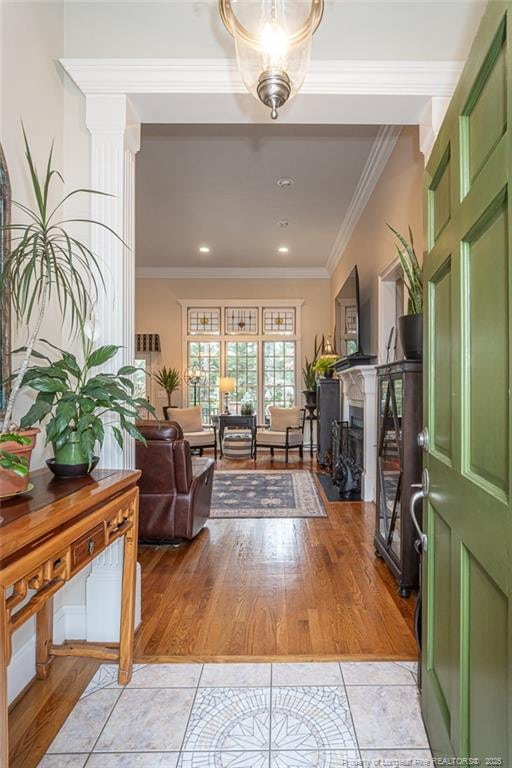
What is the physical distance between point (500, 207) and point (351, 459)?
13.6 ft

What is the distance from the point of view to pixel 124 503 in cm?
163


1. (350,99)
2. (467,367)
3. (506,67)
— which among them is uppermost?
(350,99)

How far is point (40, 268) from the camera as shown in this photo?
66.5 inches

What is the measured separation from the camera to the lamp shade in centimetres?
800

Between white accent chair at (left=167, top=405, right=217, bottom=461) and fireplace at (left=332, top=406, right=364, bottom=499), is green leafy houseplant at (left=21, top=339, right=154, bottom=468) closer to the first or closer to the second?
fireplace at (left=332, top=406, right=364, bottom=499)

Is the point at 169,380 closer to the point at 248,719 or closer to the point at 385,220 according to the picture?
the point at 385,220

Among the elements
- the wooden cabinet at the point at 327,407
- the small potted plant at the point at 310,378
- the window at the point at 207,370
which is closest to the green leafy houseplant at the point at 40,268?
the wooden cabinet at the point at 327,407

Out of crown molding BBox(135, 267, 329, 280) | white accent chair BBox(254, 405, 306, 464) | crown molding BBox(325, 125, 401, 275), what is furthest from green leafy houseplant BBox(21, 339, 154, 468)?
crown molding BBox(135, 267, 329, 280)

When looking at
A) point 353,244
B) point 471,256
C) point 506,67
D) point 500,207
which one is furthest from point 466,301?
point 353,244

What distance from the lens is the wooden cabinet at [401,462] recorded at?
2400mm

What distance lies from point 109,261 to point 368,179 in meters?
3.53

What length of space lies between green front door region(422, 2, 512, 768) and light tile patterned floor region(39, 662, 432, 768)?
0.23 metres

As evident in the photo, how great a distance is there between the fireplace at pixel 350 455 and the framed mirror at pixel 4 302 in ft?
12.1

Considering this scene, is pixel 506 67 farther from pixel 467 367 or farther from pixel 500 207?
pixel 467 367
